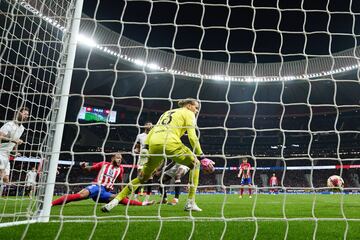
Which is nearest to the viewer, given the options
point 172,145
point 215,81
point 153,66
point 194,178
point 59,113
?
point 59,113

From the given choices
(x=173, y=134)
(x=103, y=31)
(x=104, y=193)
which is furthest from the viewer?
(x=103, y=31)

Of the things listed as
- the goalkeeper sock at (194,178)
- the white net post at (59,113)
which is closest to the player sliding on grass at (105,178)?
the goalkeeper sock at (194,178)

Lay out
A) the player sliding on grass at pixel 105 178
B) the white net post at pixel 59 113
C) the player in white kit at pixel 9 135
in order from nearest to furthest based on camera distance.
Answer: the white net post at pixel 59 113 → the player in white kit at pixel 9 135 → the player sliding on grass at pixel 105 178

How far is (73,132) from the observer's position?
89.0ft

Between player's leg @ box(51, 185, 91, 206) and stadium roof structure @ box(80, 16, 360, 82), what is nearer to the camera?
player's leg @ box(51, 185, 91, 206)

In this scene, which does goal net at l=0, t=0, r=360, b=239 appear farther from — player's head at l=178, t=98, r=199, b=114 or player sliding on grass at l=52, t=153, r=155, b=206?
player's head at l=178, t=98, r=199, b=114

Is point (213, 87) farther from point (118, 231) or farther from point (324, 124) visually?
point (118, 231)

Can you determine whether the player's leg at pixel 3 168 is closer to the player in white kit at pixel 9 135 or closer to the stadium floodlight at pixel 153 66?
the player in white kit at pixel 9 135

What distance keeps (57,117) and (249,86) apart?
26.1 m

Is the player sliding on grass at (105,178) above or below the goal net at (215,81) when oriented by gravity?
below

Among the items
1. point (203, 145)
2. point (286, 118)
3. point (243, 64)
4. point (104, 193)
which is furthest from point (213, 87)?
point (104, 193)

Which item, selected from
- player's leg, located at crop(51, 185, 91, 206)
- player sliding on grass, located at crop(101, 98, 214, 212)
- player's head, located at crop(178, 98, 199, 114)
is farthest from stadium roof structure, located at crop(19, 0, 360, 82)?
player sliding on grass, located at crop(101, 98, 214, 212)

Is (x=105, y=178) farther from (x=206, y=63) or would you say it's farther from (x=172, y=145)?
(x=206, y=63)

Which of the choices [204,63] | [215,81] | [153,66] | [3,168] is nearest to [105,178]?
[3,168]
